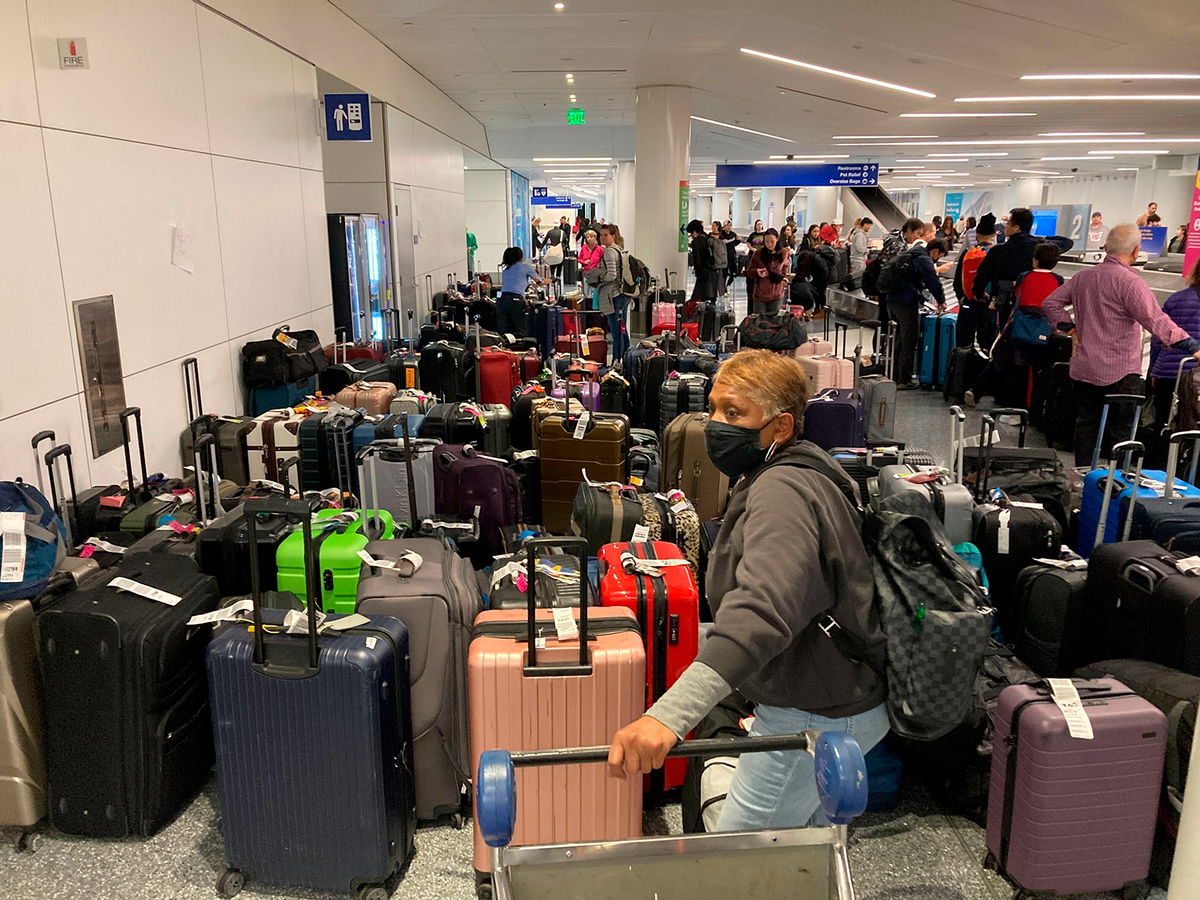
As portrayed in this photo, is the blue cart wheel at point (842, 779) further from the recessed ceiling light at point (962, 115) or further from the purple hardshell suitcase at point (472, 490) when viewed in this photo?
the recessed ceiling light at point (962, 115)

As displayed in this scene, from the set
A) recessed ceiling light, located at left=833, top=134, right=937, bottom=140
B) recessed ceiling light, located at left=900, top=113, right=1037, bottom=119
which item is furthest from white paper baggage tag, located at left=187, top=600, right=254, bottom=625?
recessed ceiling light, located at left=833, top=134, right=937, bottom=140

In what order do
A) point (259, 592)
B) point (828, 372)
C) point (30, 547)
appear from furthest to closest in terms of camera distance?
point (828, 372)
point (30, 547)
point (259, 592)

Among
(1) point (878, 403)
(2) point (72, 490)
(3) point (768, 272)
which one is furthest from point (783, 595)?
(3) point (768, 272)

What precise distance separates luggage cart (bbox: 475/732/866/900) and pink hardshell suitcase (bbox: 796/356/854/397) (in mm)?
5979

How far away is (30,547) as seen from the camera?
3059 mm

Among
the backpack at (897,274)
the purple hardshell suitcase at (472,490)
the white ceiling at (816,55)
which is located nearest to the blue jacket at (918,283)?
the backpack at (897,274)

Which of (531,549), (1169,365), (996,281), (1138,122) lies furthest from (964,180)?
(531,549)

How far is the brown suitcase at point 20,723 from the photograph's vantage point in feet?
9.61

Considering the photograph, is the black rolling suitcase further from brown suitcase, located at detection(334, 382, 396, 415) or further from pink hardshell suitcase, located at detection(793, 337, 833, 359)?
pink hardshell suitcase, located at detection(793, 337, 833, 359)

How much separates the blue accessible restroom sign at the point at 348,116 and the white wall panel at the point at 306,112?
36cm

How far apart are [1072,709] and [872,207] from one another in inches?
1474

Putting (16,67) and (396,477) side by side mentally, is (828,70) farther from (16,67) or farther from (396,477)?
(16,67)

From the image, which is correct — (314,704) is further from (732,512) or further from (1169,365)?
(1169,365)

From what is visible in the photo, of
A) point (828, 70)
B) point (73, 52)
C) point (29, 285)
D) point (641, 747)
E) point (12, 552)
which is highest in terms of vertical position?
point (828, 70)
